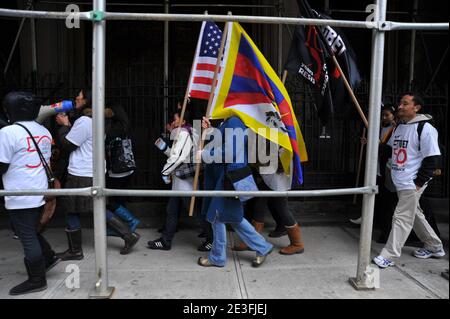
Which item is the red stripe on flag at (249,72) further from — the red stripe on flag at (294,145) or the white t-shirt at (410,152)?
the white t-shirt at (410,152)

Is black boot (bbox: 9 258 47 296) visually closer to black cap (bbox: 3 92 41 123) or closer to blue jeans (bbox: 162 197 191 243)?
black cap (bbox: 3 92 41 123)

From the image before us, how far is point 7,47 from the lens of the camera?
25.5 feet

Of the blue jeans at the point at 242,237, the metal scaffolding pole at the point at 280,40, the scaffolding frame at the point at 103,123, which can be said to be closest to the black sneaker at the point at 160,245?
the blue jeans at the point at 242,237

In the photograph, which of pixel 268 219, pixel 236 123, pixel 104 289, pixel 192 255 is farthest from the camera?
pixel 268 219

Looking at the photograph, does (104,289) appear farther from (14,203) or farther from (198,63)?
(198,63)

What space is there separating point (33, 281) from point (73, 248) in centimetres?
84

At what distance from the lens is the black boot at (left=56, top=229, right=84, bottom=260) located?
4.57 metres

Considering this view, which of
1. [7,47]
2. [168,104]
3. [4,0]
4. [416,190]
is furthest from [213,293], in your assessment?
[4,0]

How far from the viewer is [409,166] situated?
425cm

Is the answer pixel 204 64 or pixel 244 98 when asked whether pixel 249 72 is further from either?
pixel 204 64

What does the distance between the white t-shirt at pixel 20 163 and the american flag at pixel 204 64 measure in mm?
1576

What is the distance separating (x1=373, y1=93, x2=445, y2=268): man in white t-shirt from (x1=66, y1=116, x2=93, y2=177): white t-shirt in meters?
3.22

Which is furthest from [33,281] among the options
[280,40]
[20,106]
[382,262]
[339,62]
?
[280,40]

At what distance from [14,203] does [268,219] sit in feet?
11.4
